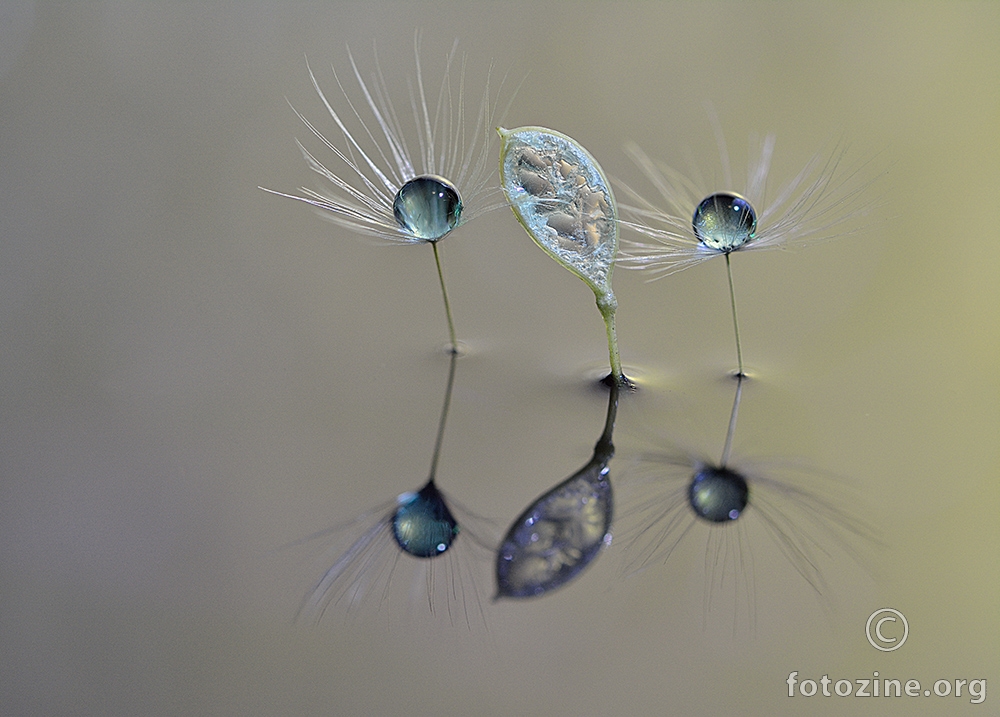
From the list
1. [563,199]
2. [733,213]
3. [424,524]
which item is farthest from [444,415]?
[733,213]

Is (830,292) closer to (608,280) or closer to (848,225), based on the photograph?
(848,225)

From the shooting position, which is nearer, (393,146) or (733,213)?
(733,213)

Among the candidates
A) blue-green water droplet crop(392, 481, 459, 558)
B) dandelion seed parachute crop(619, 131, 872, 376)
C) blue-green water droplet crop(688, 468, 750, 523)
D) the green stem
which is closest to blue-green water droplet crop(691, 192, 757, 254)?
dandelion seed parachute crop(619, 131, 872, 376)

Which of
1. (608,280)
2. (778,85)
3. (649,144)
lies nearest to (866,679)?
(608,280)

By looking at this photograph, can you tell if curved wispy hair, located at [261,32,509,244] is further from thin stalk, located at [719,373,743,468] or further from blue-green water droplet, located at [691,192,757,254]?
thin stalk, located at [719,373,743,468]

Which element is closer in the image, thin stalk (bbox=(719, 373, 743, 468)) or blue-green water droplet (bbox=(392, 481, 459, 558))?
blue-green water droplet (bbox=(392, 481, 459, 558))

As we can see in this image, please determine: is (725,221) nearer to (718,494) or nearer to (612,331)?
(612,331)
